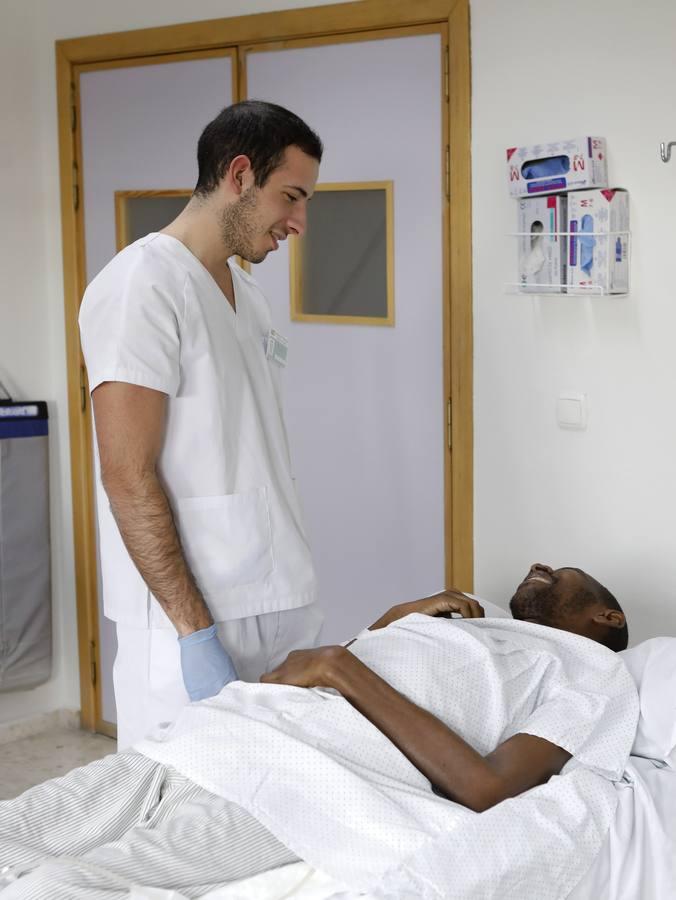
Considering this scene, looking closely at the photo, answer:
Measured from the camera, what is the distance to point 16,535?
3293mm

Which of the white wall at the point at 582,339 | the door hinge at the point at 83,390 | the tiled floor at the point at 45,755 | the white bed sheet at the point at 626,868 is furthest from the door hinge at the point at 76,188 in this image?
the white bed sheet at the point at 626,868

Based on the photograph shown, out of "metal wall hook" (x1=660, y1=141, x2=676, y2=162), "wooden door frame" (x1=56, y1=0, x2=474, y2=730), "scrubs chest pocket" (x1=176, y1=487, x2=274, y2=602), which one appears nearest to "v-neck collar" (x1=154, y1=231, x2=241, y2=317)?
"scrubs chest pocket" (x1=176, y1=487, x2=274, y2=602)

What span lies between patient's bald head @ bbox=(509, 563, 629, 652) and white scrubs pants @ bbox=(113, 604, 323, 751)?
0.44m

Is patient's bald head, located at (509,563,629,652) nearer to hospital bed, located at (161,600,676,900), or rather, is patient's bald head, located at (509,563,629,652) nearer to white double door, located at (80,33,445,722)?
hospital bed, located at (161,600,676,900)

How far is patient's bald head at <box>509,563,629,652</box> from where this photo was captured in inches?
84.2

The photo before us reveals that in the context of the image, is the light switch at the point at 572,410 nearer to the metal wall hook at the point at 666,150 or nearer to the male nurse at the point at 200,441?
the metal wall hook at the point at 666,150

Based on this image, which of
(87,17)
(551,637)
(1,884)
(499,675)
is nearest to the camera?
(1,884)

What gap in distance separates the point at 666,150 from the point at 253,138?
0.86 m

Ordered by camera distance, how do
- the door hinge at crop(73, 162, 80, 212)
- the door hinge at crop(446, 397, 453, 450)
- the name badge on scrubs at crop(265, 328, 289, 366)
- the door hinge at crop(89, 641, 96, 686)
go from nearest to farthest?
the name badge on scrubs at crop(265, 328, 289, 366) → the door hinge at crop(446, 397, 453, 450) → the door hinge at crop(73, 162, 80, 212) → the door hinge at crop(89, 641, 96, 686)

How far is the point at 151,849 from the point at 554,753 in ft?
2.04

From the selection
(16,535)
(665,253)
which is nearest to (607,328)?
(665,253)

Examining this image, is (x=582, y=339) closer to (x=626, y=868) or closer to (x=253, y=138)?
(x=253, y=138)

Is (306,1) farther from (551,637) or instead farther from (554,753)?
(554,753)

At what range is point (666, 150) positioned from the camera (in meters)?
2.23
